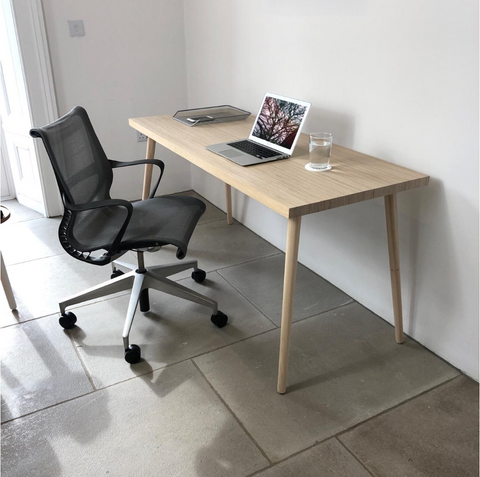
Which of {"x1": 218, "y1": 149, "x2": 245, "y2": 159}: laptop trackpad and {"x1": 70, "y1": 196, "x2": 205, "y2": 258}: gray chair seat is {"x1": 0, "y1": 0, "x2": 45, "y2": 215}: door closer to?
Result: {"x1": 70, "y1": 196, "x2": 205, "y2": 258}: gray chair seat

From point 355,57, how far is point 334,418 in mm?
1430

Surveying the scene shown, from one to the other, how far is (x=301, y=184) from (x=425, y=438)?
37.7 inches

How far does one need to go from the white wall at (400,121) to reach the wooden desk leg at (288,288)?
0.63 m

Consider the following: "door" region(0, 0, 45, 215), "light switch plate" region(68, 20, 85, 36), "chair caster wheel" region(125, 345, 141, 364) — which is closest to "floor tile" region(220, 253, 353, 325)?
"chair caster wheel" region(125, 345, 141, 364)

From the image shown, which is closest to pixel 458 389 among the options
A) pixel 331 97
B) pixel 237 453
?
pixel 237 453

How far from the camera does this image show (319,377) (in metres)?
1.98

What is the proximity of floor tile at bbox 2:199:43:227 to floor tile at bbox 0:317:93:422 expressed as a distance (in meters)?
1.27

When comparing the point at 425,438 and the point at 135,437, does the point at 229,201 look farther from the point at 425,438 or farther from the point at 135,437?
the point at 425,438

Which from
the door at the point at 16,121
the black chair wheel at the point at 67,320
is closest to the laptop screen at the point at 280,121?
the black chair wheel at the point at 67,320

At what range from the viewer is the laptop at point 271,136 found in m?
2.10

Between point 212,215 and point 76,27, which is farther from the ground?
point 76,27

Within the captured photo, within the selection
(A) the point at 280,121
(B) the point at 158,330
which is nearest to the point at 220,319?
(B) the point at 158,330

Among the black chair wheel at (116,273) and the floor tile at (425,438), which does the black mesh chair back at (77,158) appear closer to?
the black chair wheel at (116,273)

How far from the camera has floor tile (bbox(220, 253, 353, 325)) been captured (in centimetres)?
240
